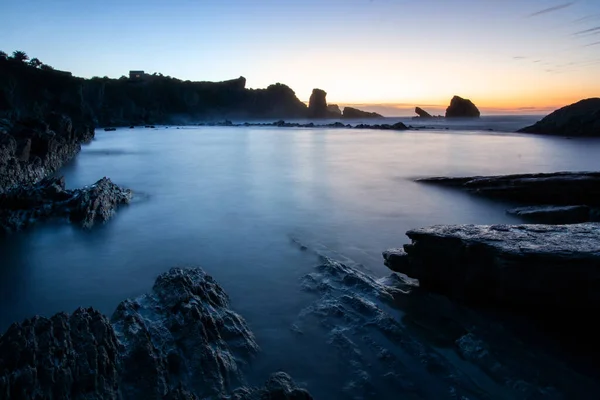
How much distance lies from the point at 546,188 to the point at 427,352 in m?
8.63

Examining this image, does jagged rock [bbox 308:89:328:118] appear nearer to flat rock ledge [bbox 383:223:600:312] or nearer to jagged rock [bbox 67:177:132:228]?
jagged rock [bbox 67:177:132:228]

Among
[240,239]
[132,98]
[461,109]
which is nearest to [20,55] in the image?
[132,98]

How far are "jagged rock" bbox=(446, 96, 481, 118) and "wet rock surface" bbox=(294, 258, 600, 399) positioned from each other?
115 meters

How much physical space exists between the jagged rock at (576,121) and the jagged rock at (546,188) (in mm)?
31501

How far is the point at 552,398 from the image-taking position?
10.6 feet

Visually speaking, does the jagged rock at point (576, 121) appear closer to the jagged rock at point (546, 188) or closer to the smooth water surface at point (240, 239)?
Answer: the smooth water surface at point (240, 239)

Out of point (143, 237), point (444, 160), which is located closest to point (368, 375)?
point (143, 237)

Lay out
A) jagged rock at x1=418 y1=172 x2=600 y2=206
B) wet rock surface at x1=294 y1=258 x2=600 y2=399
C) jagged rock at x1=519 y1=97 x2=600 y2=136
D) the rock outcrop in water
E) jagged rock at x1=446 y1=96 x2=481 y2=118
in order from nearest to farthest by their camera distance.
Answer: the rock outcrop in water → wet rock surface at x1=294 y1=258 x2=600 y2=399 → jagged rock at x1=418 y1=172 x2=600 y2=206 → jagged rock at x1=519 y1=97 x2=600 y2=136 → jagged rock at x1=446 y1=96 x2=481 y2=118

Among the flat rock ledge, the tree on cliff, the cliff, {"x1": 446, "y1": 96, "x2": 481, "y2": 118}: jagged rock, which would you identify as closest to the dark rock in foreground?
the flat rock ledge

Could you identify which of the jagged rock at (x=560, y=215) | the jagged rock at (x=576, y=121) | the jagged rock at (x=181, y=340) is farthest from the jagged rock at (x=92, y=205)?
the jagged rock at (x=576, y=121)

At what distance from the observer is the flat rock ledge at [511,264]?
153 inches

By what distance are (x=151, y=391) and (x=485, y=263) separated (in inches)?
150

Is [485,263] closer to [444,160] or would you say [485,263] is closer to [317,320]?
[317,320]

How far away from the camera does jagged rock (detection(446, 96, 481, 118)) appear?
107250mm
